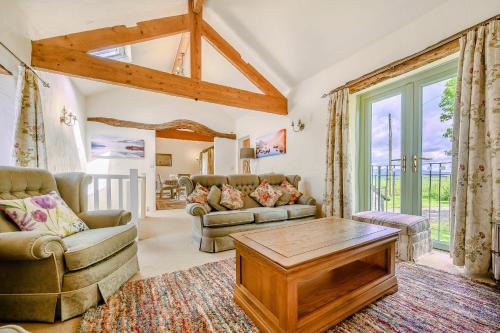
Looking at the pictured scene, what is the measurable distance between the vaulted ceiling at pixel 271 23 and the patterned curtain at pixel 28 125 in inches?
29.5

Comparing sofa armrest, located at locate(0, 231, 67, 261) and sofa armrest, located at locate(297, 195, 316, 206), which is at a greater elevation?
sofa armrest, located at locate(0, 231, 67, 261)

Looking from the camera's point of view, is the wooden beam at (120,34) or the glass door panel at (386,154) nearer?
the wooden beam at (120,34)

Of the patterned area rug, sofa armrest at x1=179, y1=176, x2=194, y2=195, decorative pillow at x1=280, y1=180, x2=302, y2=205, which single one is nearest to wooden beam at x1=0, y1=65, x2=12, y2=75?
sofa armrest at x1=179, y1=176, x2=194, y2=195

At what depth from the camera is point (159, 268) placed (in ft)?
6.77

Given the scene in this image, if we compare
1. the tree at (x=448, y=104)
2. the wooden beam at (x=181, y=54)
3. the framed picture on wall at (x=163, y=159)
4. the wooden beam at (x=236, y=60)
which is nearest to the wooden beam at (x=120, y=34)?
the wooden beam at (x=236, y=60)

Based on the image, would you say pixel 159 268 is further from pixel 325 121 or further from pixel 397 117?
pixel 397 117

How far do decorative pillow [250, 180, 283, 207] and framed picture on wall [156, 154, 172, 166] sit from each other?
24.5ft

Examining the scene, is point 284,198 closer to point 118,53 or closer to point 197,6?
point 197,6

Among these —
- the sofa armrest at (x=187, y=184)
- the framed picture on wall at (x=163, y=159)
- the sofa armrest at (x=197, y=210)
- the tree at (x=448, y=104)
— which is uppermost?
the tree at (x=448, y=104)

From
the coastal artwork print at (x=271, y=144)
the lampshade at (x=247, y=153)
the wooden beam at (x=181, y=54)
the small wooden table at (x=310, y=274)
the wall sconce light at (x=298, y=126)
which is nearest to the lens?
the small wooden table at (x=310, y=274)

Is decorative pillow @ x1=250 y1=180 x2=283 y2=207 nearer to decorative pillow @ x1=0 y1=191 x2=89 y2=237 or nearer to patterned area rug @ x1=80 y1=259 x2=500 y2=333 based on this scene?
patterned area rug @ x1=80 y1=259 x2=500 y2=333

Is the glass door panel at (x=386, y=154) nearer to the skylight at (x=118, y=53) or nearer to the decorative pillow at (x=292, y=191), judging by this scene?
the decorative pillow at (x=292, y=191)

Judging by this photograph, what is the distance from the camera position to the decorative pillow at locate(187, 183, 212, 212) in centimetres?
278

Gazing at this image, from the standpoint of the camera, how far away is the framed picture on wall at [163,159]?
9663 millimetres
